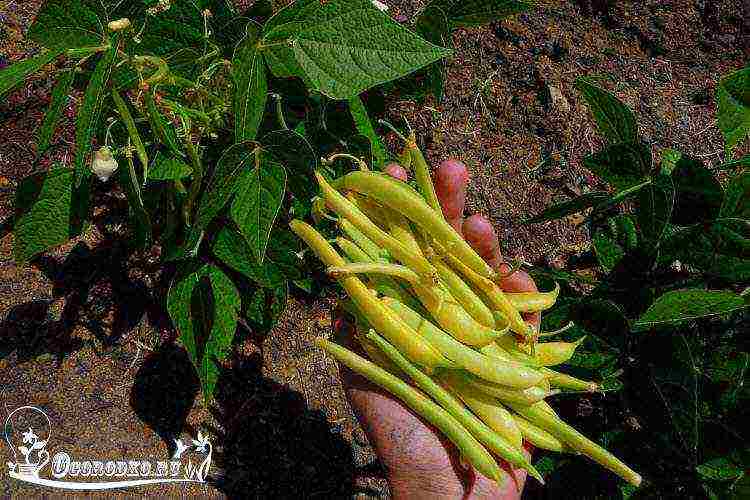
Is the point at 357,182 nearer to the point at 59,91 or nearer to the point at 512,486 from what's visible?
the point at 59,91

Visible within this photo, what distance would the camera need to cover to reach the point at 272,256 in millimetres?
1496

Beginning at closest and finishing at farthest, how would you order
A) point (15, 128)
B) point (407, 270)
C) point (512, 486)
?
1. point (407, 270)
2. point (512, 486)
3. point (15, 128)

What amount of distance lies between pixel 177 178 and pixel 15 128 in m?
1.25

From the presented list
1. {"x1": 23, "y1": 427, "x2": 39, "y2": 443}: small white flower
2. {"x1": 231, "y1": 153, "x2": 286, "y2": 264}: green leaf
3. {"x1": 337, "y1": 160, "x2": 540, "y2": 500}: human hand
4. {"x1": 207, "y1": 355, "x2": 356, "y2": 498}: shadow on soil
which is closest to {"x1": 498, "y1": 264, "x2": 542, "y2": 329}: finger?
{"x1": 337, "y1": 160, "x2": 540, "y2": 500}: human hand

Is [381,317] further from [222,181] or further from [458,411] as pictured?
[222,181]

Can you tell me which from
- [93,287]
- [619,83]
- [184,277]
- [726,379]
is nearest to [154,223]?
[184,277]

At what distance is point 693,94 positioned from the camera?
2717 mm

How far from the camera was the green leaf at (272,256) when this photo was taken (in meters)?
1.48

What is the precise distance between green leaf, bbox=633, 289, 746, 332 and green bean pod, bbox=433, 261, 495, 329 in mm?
305

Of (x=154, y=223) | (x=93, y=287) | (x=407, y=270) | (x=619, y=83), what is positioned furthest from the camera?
(x=619, y=83)

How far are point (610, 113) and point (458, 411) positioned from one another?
2.50ft

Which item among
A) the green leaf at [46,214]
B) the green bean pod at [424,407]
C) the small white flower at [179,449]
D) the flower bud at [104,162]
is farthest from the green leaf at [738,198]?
the small white flower at [179,449]

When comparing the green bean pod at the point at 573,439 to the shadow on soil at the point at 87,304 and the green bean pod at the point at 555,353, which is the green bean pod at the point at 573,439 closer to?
the green bean pod at the point at 555,353

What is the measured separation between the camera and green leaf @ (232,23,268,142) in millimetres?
1141
